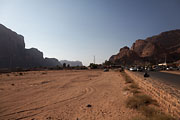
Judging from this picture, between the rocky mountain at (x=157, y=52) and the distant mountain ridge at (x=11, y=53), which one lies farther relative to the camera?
the distant mountain ridge at (x=11, y=53)

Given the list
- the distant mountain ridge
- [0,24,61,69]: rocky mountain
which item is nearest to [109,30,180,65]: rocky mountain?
the distant mountain ridge

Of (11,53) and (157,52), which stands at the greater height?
(11,53)

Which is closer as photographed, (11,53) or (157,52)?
(157,52)

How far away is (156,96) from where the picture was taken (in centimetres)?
618

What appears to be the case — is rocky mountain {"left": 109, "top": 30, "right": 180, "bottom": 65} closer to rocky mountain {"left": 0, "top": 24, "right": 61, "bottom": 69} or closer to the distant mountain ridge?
the distant mountain ridge

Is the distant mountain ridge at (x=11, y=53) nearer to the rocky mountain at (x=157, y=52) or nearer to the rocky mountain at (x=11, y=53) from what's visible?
the rocky mountain at (x=11, y=53)

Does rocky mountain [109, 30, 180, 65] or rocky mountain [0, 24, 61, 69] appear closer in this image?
rocky mountain [109, 30, 180, 65]

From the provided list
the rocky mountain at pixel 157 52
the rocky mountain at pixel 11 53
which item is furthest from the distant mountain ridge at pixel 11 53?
the rocky mountain at pixel 157 52

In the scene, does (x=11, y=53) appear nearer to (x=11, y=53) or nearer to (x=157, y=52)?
(x=11, y=53)

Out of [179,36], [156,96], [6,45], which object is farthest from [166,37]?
[6,45]

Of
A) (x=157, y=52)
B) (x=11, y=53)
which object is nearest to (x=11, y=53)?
(x=11, y=53)

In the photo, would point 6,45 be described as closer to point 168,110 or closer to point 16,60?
point 16,60

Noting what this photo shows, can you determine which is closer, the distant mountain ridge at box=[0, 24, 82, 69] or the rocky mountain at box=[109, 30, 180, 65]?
the rocky mountain at box=[109, 30, 180, 65]

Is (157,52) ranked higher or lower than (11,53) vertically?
lower
